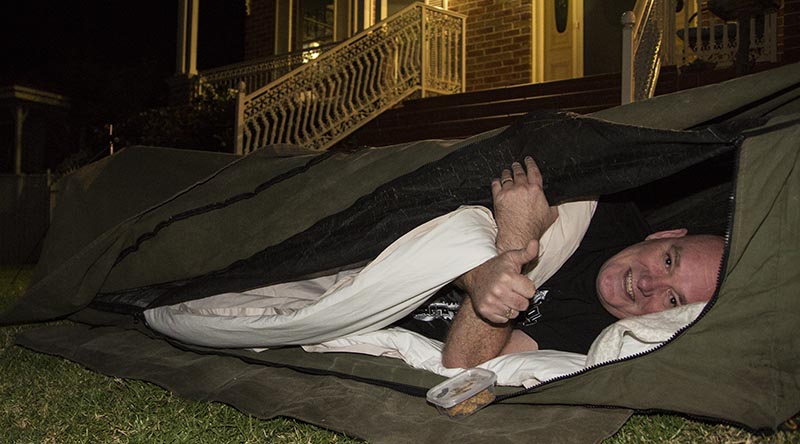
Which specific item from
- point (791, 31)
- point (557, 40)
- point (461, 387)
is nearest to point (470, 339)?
point (461, 387)

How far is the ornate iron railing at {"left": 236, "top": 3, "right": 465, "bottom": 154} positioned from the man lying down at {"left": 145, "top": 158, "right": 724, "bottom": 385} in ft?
19.1

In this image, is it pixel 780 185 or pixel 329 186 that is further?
pixel 329 186

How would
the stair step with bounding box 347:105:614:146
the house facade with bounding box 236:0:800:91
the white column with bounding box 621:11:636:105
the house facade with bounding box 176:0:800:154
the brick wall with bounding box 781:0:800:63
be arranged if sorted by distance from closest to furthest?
the white column with bounding box 621:11:636:105 < the brick wall with bounding box 781:0:800:63 < the stair step with bounding box 347:105:614:146 < the house facade with bounding box 176:0:800:154 < the house facade with bounding box 236:0:800:91

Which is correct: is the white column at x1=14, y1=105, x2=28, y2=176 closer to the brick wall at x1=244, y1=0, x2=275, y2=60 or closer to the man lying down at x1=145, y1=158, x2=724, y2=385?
the brick wall at x1=244, y1=0, x2=275, y2=60

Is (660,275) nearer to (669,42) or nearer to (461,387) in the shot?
(461,387)

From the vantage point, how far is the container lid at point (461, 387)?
1.90m

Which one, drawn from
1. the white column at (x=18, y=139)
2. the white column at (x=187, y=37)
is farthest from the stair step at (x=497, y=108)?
the white column at (x=18, y=139)

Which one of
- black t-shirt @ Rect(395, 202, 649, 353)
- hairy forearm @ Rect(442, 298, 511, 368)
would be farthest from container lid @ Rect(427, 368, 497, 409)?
black t-shirt @ Rect(395, 202, 649, 353)

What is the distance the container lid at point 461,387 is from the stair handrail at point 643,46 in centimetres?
411

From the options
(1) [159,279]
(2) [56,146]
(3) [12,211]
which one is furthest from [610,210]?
(2) [56,146]

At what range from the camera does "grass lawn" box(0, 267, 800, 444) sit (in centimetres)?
187

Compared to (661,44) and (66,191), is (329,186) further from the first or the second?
(661,44)

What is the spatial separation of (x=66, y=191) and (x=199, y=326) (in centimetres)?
148

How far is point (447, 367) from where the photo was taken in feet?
7.23
